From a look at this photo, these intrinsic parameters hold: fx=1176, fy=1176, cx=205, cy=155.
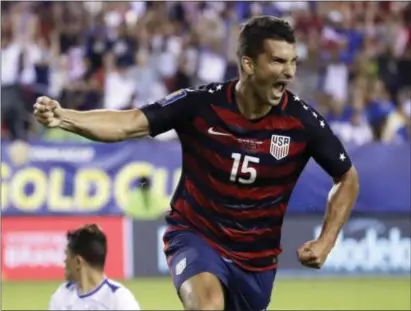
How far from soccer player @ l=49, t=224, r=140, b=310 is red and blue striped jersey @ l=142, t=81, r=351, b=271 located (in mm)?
1360

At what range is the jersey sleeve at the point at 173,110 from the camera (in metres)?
6.48

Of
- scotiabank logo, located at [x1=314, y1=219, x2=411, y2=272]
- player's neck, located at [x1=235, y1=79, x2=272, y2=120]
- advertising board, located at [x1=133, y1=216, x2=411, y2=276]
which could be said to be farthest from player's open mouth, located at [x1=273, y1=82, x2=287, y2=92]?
scotiabank logo, located at [x1=314, y1=219, x2=411, y2=272]

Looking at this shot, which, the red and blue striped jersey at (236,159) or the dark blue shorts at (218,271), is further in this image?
the red and blue striped jersey at (236,159)

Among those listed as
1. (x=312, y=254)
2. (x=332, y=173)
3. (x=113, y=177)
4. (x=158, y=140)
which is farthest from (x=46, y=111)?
(x=158, y=140)

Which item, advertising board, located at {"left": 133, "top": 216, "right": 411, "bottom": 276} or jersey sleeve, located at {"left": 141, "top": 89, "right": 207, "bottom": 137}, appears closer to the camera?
jersey sleeve, located at {"left": 141, "top": 89, "right": 207, "bottom": 137}

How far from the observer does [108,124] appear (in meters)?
6.34

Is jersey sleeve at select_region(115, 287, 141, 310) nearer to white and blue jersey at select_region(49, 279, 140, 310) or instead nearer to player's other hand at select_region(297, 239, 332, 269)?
white and blue jersey at select_region(49, 279, 140, 310)

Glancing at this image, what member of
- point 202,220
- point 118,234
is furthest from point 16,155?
point 202,220

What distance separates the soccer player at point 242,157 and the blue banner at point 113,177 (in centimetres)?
919

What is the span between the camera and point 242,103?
21.4ft

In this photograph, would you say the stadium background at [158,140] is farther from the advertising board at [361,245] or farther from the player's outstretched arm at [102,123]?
the player's outstretched arm at [102,123]

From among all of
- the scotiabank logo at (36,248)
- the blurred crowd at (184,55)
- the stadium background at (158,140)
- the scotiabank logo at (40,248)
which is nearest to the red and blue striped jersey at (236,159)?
the stadium background at (158,140)

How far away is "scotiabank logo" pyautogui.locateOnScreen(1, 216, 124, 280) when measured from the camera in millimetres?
15531

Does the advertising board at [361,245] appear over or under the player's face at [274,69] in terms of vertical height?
under
